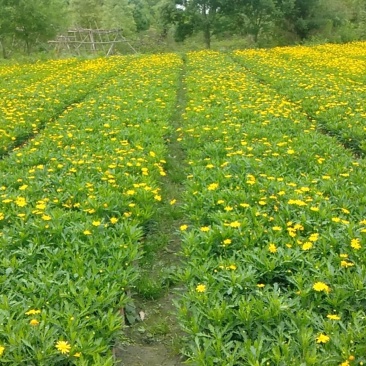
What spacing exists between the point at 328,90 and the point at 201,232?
8.91 metres

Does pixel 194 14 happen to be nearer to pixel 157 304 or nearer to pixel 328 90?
pixel 328 90

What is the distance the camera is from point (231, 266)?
3.71m

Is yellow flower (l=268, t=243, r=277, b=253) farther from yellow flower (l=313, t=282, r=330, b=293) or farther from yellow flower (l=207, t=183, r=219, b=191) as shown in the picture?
yellow flower (l=207, t=183, r=219, b=191)

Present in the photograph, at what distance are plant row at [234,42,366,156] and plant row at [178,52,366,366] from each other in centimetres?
108

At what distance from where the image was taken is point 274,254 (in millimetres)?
3945

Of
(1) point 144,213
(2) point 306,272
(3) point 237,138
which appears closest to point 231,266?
(2) point 306,272

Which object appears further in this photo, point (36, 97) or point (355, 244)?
point (36, 97)

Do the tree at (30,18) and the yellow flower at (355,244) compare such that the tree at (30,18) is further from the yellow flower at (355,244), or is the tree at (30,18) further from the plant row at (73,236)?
the yellow flower at (355,244)

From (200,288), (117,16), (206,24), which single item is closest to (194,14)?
(206,24)

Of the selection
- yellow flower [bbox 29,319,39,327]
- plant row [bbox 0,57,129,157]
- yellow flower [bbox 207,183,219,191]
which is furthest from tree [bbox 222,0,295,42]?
yellow flower [bbox 29,319,39,327]

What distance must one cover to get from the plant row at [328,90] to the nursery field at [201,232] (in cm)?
8

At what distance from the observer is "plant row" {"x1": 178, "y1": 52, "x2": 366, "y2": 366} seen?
9.77 feet

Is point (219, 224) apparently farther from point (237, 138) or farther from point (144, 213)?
point (237, 138)

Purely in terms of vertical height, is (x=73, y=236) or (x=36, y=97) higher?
(x=36, y=97)
